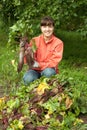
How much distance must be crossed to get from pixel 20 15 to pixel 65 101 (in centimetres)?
528

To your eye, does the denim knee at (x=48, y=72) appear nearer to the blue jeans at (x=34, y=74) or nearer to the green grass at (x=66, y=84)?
the blue jeans at (x=34, y=74)

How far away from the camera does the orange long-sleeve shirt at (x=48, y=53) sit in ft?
17.8

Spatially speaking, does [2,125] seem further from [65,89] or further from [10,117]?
[65,89]

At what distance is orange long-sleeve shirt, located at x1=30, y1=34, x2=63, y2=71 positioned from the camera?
5422 millimetres

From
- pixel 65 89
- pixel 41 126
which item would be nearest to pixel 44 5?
pixel 65 89

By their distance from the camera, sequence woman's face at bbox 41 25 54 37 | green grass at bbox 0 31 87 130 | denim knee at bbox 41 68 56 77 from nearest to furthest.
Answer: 1. green grass at bbox 0 31 87 130
2. denim knee at bbox 41 68 56 77
3. woman's face at bbox 41 25 54 37

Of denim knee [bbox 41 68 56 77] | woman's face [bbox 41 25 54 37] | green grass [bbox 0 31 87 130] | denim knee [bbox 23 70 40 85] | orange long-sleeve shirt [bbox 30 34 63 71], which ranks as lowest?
green grass [bbox 0 31 87 130]

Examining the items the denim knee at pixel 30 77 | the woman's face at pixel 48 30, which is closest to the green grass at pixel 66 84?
the denim knee at pixel 30 77

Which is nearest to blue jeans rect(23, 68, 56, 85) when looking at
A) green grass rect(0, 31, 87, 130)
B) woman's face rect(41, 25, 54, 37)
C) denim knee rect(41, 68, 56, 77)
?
denim knee rect(41, 68, 56, 77)

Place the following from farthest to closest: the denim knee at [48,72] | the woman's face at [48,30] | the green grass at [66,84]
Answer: the woman's face at [48,30]
the denim knee at [48,72]
the green grass at [66,84]

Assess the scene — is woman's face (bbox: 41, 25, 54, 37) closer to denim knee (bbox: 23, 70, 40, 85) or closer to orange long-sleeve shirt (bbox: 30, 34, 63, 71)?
orange long-sleeve shirt (bbox: 30, 34, 63, 71)

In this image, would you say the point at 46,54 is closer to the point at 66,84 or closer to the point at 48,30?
the point at 48,30

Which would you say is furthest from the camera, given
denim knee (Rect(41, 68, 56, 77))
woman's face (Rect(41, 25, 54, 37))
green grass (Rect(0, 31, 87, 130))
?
woman's face (Rect(41, 25, 54, 37))

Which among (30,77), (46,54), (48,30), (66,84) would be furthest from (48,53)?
(66,84)
